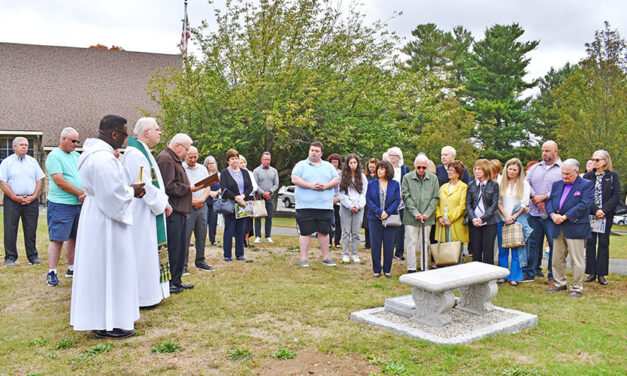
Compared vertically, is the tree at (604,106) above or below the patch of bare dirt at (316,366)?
above

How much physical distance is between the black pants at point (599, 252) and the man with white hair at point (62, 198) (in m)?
7.53

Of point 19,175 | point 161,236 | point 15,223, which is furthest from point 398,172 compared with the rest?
A: point 15,223

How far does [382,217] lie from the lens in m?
7.60

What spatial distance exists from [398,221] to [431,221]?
54 cm

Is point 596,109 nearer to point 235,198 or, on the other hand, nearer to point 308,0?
point 308,0

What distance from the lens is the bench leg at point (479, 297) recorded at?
5426mm

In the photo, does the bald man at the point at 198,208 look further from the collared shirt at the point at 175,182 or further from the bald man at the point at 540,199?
the bald man at the point at 540,199

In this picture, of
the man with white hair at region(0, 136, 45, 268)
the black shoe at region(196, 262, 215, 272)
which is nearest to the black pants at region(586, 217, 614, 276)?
the black shoe at region(196, 262, 215, 272)

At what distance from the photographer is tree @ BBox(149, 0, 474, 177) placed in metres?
18.8

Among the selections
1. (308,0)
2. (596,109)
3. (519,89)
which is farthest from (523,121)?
(308,0)

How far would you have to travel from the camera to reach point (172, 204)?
6184 mm

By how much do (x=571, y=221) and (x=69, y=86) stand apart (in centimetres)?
3266

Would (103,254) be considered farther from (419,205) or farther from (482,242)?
(482,242)

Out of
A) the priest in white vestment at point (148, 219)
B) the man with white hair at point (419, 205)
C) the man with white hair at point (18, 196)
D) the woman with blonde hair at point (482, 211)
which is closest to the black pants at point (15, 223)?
the man with white hair at point (18, 196)
